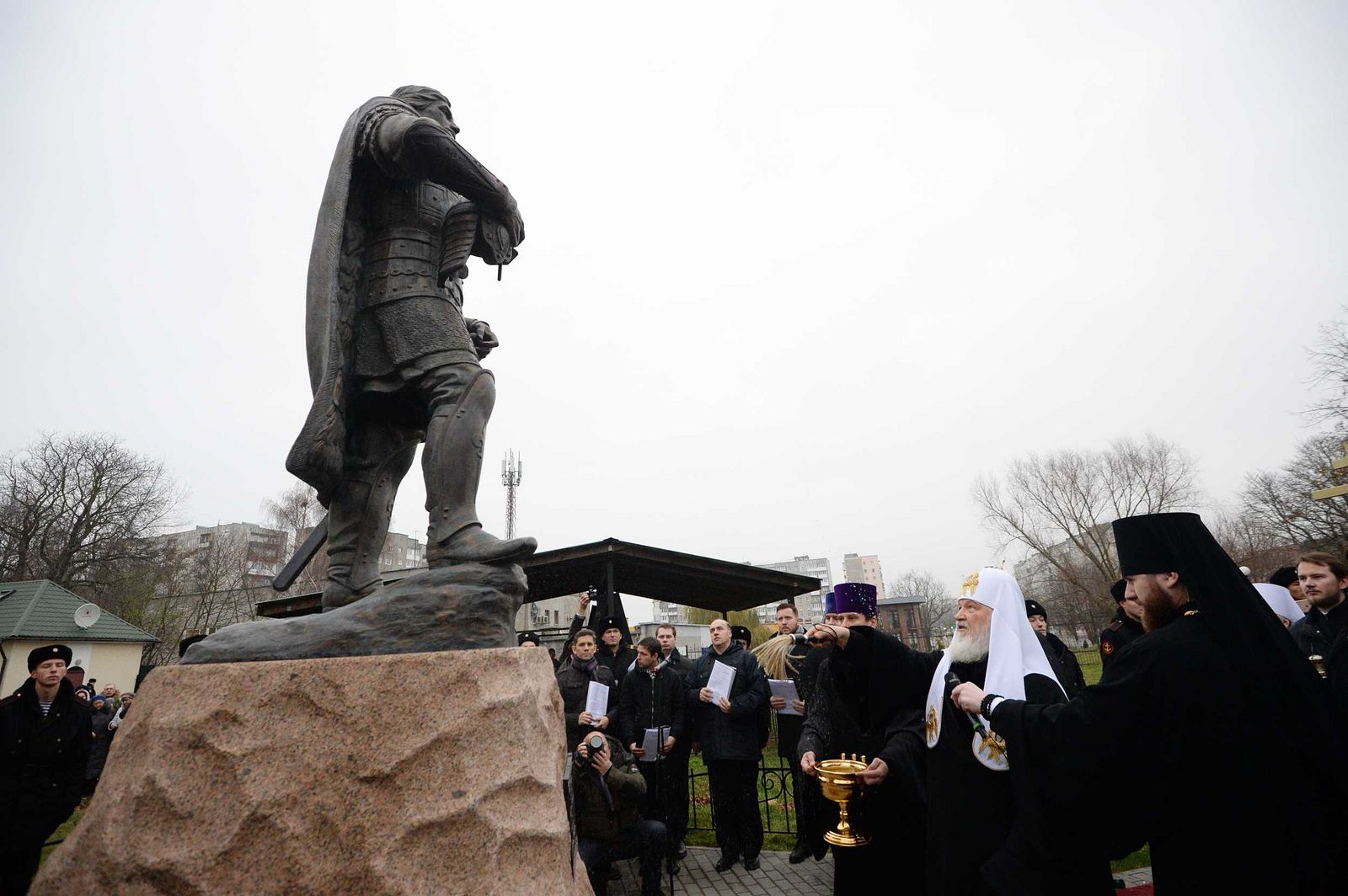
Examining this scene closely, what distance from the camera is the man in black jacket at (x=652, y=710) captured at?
20.0ft

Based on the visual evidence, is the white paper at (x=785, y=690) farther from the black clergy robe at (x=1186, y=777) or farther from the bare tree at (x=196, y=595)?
the bare tree at (x=196, y=595)

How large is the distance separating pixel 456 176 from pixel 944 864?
3939 mm

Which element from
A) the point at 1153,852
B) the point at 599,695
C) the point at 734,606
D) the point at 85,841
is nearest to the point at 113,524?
the point at 734,606

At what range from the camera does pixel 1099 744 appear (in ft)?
7.59

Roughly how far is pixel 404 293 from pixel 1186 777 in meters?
3.66

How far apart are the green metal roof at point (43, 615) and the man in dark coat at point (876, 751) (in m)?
22.1

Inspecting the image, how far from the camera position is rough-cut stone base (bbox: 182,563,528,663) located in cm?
252

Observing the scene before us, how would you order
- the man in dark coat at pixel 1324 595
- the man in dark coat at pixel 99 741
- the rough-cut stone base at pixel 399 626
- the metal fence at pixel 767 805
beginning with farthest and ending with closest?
1. the man in dark coat at pixel 99 741
2. the metal fence at pixel 767 805
3. the man in dark coat at pixel 1324 595
4. the rough-cut stone base at pixel 399 626

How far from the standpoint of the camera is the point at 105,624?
1995 centimetres

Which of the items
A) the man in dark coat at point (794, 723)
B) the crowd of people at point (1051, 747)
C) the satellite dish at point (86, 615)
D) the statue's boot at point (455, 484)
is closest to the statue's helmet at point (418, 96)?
the statue's boot at point (455, 484)

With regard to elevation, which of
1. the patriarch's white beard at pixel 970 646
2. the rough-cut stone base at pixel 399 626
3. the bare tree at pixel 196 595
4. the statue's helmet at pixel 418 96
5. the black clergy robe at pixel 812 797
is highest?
the bare tree at pixel 196 595

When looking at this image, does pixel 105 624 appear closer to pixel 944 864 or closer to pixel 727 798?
pixel 727 798

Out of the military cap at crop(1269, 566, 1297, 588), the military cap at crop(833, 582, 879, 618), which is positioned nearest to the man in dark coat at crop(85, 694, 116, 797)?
the military cap at crop(833, 582, 879, 618)

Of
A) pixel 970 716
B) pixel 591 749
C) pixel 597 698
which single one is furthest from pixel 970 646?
pixel 597 698
